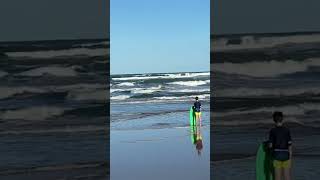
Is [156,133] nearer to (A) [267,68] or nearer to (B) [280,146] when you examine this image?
(A) [267,68]

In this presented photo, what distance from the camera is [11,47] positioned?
401 inches

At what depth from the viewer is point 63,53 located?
10.1 metres

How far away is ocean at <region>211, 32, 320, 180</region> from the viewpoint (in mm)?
9891

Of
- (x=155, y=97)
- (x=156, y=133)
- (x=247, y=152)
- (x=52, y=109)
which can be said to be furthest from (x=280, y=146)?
(x=155, y=97)

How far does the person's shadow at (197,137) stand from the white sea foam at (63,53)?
560 cm

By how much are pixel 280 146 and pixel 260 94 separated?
1.62 metres

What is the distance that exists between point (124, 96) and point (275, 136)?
1495 inches

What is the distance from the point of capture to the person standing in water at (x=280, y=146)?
336 inches

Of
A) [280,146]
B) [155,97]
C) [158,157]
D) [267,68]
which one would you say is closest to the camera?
[280,146]

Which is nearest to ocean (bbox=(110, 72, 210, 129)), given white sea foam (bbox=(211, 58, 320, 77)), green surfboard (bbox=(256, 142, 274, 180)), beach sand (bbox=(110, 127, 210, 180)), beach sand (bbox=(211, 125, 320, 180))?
beach sand (bbox=(110, 127, 210, 180))

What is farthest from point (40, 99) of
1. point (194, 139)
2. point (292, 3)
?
point (194, 139)

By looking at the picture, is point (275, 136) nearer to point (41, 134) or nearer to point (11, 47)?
point (41, 134)

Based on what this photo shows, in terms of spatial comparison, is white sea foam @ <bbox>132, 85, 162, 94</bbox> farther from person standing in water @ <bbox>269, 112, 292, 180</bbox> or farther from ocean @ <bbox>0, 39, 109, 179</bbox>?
person standing in water @ <bbox>269, 112, 292, 180</bbox>

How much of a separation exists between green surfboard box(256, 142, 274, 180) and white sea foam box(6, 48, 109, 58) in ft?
10.8
